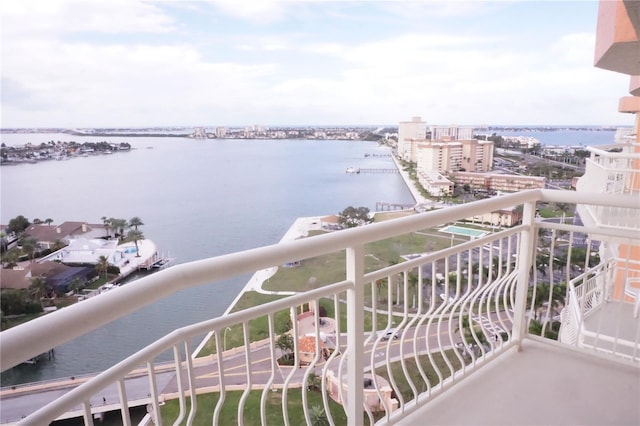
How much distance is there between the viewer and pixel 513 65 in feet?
44.1

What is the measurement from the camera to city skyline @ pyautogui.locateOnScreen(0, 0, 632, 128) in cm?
954

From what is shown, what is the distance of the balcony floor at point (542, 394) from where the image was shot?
168 cm

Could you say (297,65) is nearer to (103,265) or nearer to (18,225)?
(18,225)

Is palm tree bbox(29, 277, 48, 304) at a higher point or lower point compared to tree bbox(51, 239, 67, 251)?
lower

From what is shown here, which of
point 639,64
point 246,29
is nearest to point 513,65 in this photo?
point 246,29

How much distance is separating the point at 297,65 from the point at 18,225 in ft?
35.5

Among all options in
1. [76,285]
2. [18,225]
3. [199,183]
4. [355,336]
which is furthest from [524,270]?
[18,225]

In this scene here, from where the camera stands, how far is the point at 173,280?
82 centimetres

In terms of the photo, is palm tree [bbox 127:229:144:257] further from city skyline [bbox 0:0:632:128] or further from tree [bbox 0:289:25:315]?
city skyline [bbox 0:0:632:128]

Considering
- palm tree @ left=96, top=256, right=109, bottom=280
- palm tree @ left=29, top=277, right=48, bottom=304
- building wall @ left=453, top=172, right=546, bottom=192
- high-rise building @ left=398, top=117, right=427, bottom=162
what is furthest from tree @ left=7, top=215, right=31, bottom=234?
building wall @ left=453, top=172, right=546, bottom=192

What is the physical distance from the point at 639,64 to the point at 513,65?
41.2 feet

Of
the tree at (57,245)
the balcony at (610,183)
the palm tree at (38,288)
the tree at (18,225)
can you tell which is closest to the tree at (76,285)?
the palm tree at (38,288)

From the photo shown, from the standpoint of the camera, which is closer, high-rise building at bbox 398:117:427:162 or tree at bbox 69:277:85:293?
tree at bbox 69:277:85:293

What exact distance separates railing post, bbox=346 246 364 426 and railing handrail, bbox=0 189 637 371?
0.09 m
